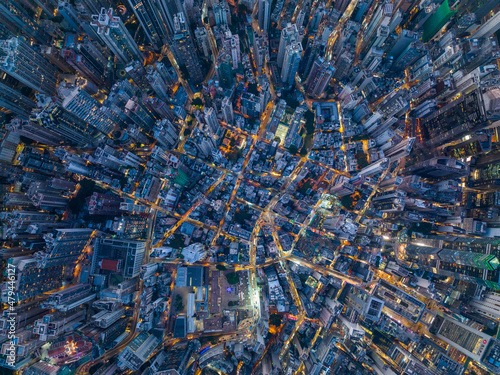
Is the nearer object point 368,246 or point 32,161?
point 32,161

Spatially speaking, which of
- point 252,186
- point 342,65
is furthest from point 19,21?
point 342,65

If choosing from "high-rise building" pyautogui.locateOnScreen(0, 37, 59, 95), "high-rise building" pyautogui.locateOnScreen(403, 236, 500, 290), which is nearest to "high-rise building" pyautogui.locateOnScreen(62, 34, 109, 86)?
"high-rise building" pyautogui.locateOnScreen(0, 37, 59, 95)

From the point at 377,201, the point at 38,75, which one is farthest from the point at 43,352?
the point at 377,201

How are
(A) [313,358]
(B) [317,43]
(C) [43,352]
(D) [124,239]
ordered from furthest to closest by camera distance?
(B) [317,43]
(D) [124,239]
(A) [313,358]
(C) [43,352]

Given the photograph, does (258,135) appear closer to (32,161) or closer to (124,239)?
(124,239)

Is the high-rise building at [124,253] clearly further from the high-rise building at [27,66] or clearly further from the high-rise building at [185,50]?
the high-rise building at [185,50]

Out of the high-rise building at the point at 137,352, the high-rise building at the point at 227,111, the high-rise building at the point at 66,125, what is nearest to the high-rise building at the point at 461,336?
the high-rise building at the point at 137,352
